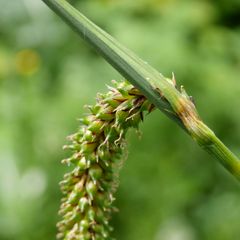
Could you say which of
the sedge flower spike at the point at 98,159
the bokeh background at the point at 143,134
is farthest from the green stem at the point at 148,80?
the bokeh background at the point at 143,134

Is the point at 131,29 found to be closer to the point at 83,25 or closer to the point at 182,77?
the point at 182,77

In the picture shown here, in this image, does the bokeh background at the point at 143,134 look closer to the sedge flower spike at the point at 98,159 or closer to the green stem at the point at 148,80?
the sedge flower spike at the point at 98,159

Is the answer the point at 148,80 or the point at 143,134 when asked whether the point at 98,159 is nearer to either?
the point at 148,80

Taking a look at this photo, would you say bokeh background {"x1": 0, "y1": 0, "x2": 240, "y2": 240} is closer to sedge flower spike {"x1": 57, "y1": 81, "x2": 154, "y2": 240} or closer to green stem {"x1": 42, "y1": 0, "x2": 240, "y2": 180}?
sedge flower spike {"x1": 57, "y1": 81, "x2": 154, "y2": 240}

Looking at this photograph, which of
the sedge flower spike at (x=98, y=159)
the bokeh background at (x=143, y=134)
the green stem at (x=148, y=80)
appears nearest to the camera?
the green stem at (x=148, y=80)

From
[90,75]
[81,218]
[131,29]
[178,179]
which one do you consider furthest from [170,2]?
[81,218]

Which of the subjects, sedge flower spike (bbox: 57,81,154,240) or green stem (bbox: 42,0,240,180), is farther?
sedge flower spike (bbox: 57,81,154,240)

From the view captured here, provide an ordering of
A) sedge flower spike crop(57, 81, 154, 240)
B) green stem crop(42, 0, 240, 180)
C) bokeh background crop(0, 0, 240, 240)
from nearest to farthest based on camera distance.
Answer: green stem crop(42, 0, 240, 180), sedge flower spike crop(57, 81, 154, 240), bokeh background crop(0, 0, 240, 240)

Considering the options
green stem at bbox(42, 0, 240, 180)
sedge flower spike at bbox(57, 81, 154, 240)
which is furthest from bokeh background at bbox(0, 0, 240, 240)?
green stem at bbox(42, 0, 240, 180)
